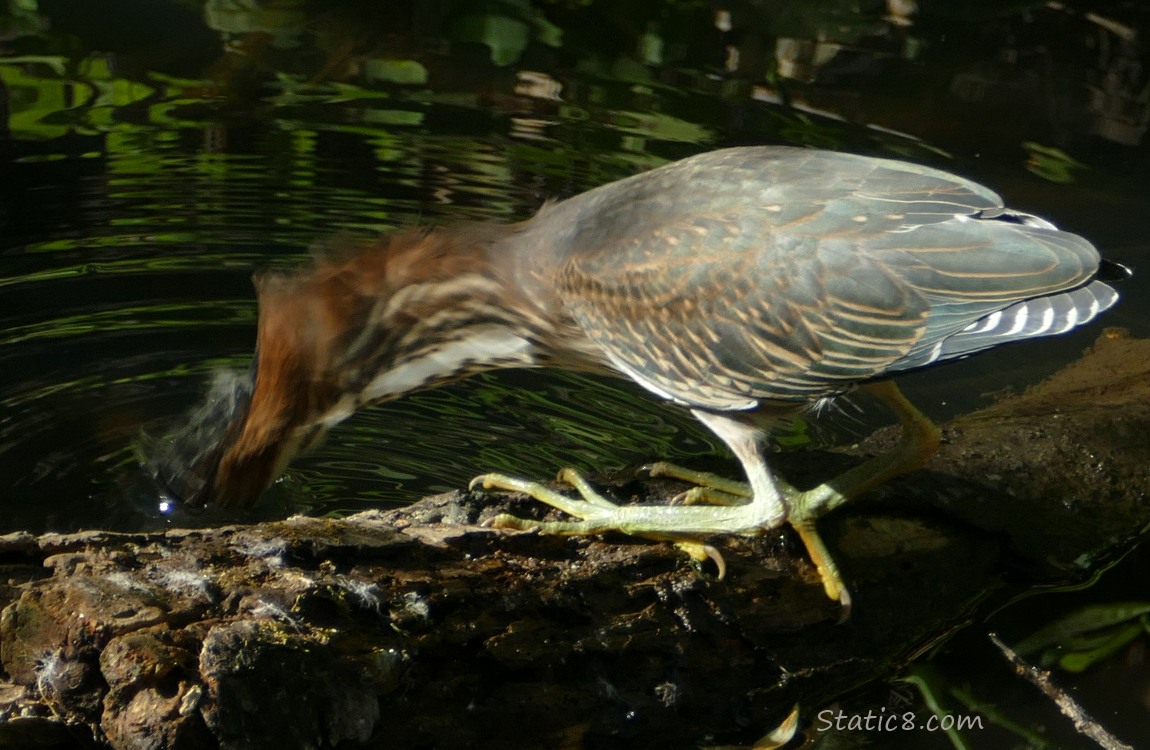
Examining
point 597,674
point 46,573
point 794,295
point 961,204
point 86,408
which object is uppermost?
point 961,204

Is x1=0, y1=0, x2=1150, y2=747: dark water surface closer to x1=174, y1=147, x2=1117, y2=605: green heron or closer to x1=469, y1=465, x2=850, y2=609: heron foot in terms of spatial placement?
x1=174, y1=147, x2=1117, y2=605: green heron

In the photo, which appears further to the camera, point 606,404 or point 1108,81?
point 1108,81

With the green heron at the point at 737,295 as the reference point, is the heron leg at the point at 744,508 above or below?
below

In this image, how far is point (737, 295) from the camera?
3287 mm

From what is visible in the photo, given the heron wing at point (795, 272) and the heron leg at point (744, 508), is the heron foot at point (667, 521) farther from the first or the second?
the heron wing at point (795, 272)

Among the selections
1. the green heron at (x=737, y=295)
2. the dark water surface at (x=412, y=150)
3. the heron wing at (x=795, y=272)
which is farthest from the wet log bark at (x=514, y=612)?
the dark water surface at (x=412, y=150)

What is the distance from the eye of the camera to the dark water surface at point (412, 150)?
434cm

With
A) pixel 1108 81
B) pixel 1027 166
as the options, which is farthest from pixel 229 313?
pixel 1108 81

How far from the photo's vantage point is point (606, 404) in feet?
15.1

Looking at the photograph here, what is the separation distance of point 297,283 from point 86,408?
3.77 ft

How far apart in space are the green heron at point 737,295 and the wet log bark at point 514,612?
154 mm

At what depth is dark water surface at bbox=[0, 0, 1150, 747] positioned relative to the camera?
14.3ft

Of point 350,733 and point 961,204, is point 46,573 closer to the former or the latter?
point 350,733

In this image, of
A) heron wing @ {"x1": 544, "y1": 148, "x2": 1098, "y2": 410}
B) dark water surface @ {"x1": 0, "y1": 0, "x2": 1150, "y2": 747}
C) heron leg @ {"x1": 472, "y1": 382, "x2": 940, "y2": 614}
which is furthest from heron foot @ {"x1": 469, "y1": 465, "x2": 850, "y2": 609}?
dark water surface @ {"x1": 0, "y1": 0, "x2": 1150, "y2": 747}
